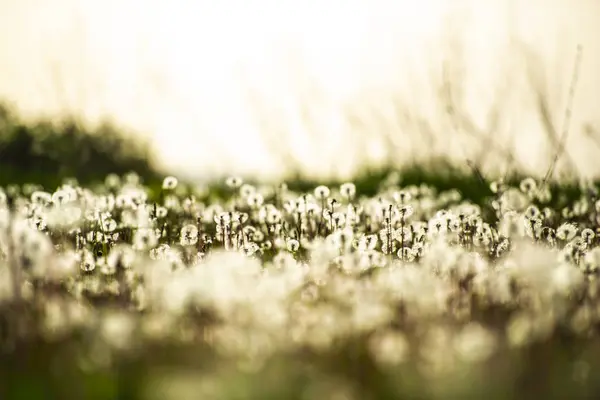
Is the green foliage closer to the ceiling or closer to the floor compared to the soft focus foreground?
closer to the ceiling

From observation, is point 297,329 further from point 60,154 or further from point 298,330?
point 60,154

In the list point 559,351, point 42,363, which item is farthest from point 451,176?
point 42,363

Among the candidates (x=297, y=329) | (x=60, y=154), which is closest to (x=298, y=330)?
(x=297, y=329)

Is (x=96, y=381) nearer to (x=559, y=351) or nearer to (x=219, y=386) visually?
(x=219, y=386)

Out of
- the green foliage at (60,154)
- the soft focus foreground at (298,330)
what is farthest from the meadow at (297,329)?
the green foliage at (60,154)

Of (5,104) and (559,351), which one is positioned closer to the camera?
(559,351)

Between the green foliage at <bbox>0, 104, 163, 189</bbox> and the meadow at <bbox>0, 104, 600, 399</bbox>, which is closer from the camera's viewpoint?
the meadow at <bbox>0, 104, 600, 399</bbox>

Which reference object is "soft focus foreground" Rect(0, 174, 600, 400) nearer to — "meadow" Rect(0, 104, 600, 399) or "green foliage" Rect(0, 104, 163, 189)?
"meadow" Rect(0, 104, 600, 399)

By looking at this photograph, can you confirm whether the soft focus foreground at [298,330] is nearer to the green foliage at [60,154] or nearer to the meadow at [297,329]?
the meadow at [297,329]

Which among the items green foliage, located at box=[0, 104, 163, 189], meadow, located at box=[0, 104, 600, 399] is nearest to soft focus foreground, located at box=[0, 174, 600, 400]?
meadow, located at box=[0, 104, 600, 399]

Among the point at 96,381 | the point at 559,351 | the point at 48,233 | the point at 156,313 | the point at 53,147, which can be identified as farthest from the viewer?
the point at 53,147

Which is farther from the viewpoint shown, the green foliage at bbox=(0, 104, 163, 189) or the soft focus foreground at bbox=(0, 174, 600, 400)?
the green foliage at bbox=(0, 104, 163, 189)
